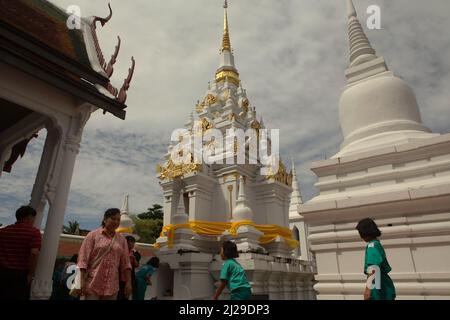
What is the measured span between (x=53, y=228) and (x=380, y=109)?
7101mm

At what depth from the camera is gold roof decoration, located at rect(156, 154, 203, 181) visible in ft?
53.7

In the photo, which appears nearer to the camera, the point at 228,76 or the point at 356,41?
the point at 356,41

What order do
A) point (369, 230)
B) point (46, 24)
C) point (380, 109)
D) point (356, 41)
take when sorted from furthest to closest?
point (356, 41), point (380, 109), point (46, 24), point (369, 230)

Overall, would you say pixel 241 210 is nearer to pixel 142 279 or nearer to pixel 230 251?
pixel 142 279

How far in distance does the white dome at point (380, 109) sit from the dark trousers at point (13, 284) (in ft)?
21.4

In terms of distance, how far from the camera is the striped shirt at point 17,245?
3854 millimetres

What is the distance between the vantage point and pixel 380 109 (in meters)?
6.85

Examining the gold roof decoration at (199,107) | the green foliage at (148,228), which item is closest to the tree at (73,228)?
the green foliage at (148,228)

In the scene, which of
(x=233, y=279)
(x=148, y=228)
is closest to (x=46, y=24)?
(x=233, y=279)

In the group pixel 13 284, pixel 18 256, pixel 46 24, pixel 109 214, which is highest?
pixel 46 24

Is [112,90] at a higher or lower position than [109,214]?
higher

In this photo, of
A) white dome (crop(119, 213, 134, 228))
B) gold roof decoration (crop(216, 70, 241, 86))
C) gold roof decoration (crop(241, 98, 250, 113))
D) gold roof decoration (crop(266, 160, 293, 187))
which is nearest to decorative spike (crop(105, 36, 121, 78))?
white dome (crop(119, 213, 134, 228))

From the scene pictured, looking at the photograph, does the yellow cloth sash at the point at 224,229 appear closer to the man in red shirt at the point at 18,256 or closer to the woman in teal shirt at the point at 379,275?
the man in red shirt at the point at 18,256

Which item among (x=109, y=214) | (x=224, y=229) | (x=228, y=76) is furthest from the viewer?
(x=228, y=76)
